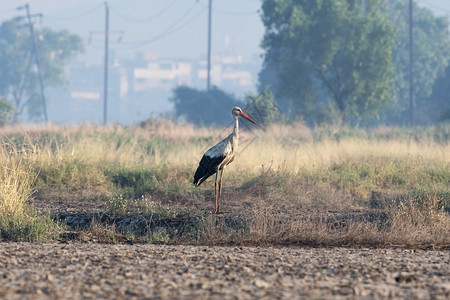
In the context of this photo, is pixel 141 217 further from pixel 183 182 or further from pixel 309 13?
pixel 309 13

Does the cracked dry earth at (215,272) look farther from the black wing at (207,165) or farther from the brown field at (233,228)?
Answer: the black wing at (207,165)

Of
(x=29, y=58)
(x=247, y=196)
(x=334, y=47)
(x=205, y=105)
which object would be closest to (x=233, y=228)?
(x=247, y=196)

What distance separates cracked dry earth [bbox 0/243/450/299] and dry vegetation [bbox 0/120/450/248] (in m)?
0.80

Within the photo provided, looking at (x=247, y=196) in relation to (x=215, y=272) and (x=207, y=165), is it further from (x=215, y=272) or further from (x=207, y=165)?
(x=215, y=272)

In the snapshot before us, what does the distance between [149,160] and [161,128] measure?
12393mm

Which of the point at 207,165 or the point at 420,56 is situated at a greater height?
the point at 420,56

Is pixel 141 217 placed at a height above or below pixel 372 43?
below

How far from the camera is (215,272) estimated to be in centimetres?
718

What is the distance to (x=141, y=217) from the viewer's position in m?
11.1

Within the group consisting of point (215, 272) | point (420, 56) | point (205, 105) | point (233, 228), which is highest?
point (420, 56)

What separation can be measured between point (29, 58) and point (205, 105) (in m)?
27.9

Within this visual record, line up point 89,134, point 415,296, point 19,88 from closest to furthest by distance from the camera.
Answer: point 415,296 < point 89,134 < point 19,88

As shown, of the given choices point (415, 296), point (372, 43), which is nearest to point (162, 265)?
point (415, 296)

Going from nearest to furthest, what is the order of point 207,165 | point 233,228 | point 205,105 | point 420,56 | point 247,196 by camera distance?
point 233,228, point 207,165, point 247,196, point 205,105, point 420,56
